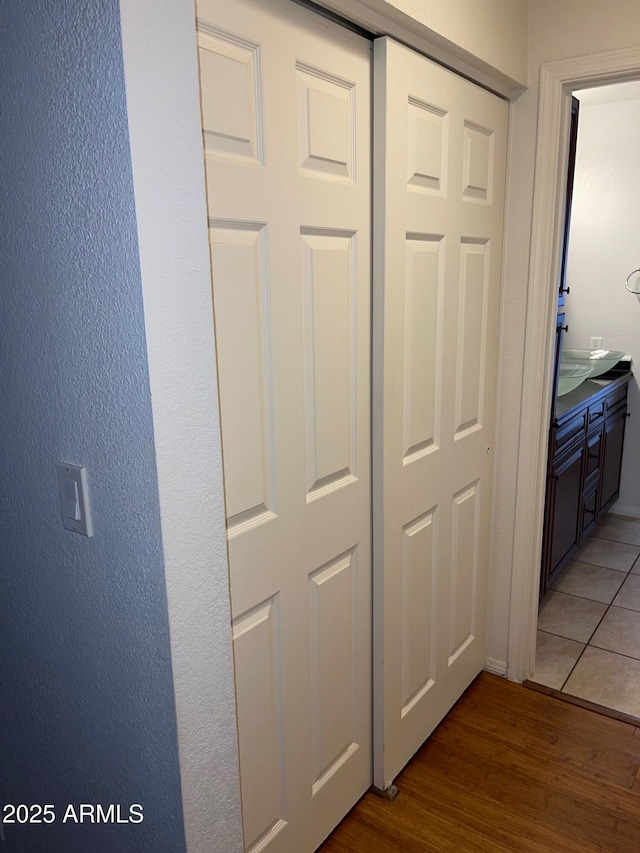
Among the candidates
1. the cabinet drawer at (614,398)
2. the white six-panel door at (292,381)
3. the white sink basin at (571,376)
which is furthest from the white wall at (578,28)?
the cabinet drawer at (614,398)

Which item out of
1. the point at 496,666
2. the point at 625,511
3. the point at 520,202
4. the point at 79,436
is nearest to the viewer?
the point at 79,436

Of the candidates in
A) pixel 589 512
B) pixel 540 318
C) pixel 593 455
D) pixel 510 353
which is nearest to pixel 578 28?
pixel 540 318

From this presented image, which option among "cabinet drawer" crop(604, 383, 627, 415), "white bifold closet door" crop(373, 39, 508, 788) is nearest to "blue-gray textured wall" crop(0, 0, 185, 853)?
"white bifold closet door" crop(373, 39, 508, 788)

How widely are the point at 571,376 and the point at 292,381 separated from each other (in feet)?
7.49

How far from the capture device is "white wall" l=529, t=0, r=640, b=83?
185 centimetres

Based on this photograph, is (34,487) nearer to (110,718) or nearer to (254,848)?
(110,718)

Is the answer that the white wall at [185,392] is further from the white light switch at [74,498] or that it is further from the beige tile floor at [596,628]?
the beige tile floor at [596,628]

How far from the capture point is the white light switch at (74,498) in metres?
1.06

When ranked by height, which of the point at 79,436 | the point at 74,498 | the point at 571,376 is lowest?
the point at 571,376

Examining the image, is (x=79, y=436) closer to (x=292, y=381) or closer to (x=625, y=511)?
(x=292, y=381)

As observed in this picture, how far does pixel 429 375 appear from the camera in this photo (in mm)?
1809

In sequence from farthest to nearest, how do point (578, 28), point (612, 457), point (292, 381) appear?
point (612, 457), point (578, 28), point (292, 381)

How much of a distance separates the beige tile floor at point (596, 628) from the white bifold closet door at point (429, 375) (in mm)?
451

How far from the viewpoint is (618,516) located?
392 cm
